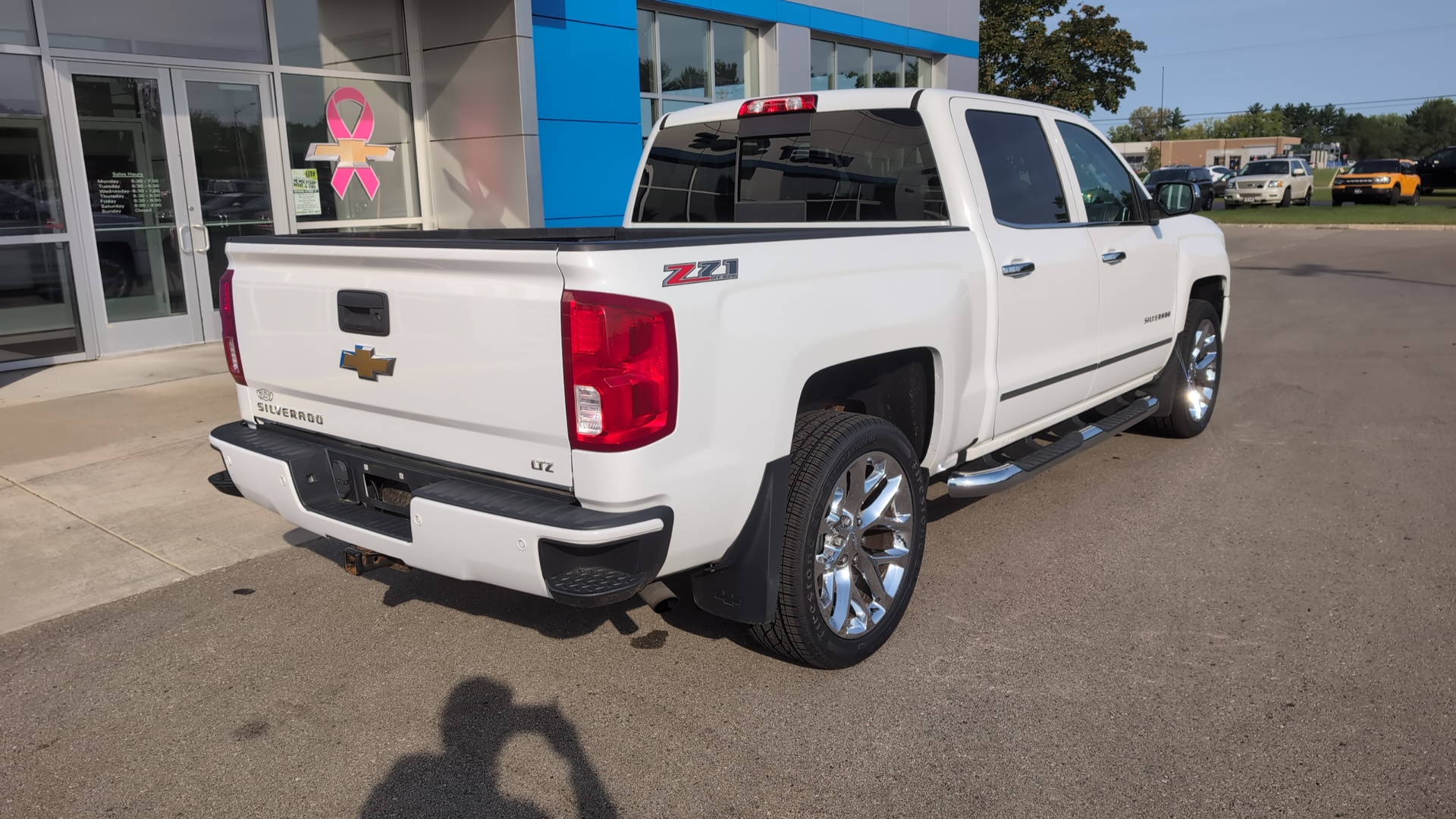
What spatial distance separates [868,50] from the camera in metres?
18.0

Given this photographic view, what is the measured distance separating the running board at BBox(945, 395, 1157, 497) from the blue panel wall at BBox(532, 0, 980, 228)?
758 cm

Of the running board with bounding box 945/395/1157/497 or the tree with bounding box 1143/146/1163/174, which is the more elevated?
the tree with bounding box 1143/146/1163/174

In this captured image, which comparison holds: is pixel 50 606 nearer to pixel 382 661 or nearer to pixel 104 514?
pixel 104 514

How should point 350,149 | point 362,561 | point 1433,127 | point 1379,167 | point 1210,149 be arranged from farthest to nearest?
1. point 1433,127
2. point 1210,149
3. point 1379,167
4. point 350,149
5. point 362,561

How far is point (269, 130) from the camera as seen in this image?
35.8 ft

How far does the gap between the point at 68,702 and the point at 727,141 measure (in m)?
3.49

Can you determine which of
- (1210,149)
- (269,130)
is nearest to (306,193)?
(269,130)

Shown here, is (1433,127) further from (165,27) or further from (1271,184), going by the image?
(165,27)

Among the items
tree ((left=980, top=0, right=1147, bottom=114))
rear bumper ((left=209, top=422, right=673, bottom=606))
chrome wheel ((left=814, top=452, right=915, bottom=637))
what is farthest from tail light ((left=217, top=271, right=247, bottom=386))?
tree ((left=980, top=0, right=1147, bottom=114))

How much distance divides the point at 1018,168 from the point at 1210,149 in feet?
391

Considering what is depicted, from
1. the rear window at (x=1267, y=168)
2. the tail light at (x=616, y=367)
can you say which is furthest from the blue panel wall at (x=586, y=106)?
the rear window at (x=1267, y=168)

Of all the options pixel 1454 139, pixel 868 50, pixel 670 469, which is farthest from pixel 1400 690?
pixel 1454 139

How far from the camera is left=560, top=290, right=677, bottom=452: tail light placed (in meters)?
2.97

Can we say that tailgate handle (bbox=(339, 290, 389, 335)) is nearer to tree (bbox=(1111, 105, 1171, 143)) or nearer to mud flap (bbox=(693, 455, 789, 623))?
mud flap (bbox=(693, 455, 789, 623))
